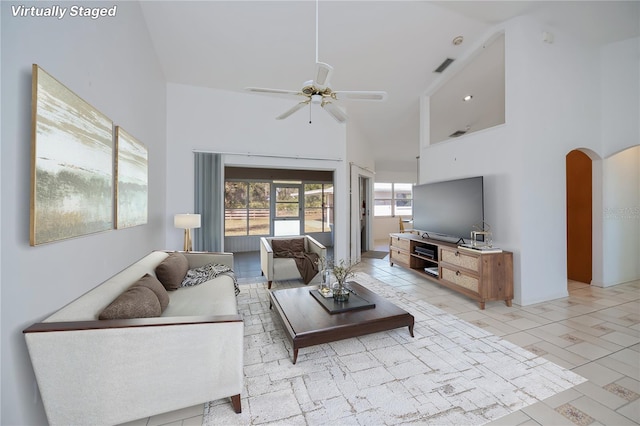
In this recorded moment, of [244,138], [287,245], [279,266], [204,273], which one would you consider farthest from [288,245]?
[244,138]

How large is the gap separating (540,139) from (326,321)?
145 inches

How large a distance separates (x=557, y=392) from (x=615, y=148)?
Answer: 4291 millimetres

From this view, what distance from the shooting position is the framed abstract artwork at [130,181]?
2.50 meters

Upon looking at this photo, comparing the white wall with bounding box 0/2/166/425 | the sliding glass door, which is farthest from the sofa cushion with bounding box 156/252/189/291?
the sliding glass door

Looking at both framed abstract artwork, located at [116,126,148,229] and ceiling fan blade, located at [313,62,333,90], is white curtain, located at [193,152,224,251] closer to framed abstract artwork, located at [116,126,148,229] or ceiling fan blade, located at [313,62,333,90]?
framed abstract artwork, located at [116,126,148,229]

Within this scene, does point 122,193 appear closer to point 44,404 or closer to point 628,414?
point 44,404

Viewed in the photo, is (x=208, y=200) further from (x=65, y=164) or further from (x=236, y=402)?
(x=236, y=402)

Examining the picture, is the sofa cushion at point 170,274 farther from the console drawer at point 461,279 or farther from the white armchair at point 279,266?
the console drawer at point 461,279

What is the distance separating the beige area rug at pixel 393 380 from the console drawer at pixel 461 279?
78 centimetres

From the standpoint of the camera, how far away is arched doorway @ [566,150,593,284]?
4.42 m

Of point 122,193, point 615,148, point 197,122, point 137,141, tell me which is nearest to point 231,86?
point 197,122

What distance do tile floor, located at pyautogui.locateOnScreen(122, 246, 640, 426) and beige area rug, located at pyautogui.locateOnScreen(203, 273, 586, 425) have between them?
0.34 ft

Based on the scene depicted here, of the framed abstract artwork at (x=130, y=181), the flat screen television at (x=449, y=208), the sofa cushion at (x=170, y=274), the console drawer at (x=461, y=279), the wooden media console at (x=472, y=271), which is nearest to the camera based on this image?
the framed abstract artwork at (x=130, y=181)

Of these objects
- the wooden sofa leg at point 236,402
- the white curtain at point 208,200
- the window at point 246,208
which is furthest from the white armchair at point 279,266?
the window at point 246,208
